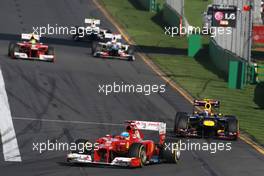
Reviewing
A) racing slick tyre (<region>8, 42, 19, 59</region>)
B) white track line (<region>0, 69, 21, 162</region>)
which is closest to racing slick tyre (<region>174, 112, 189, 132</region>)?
white track line (<region>0, 69, 21, 162</region>)

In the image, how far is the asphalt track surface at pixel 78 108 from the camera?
27078 millimetres

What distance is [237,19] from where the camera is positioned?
188 ft

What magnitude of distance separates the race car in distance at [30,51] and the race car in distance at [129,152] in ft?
75.1

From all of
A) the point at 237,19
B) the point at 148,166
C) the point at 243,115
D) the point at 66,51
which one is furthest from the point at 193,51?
the point at 148,166

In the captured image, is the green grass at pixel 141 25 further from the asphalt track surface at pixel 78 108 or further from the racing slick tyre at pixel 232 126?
the racing slick tyre at pixel 232 126

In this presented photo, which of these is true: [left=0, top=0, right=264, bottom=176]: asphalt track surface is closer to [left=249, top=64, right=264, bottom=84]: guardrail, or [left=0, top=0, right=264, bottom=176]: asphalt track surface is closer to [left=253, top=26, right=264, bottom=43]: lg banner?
[left=249, top=64, right=264, bottom=84]: guardrail

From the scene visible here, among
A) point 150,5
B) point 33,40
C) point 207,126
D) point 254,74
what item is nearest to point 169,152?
point 207,126

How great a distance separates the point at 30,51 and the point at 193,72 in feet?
Answer: 29.1

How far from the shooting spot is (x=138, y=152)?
26.6m

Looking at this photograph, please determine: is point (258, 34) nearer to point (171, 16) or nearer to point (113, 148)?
point (171, 16)

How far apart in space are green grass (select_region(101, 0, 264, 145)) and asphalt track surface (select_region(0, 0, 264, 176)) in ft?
5.66

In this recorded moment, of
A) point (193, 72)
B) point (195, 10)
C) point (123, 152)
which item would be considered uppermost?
point (195, 10)

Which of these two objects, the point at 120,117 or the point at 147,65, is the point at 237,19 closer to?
the point at 147,65

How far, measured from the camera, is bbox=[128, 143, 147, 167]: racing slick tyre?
26.5 m
